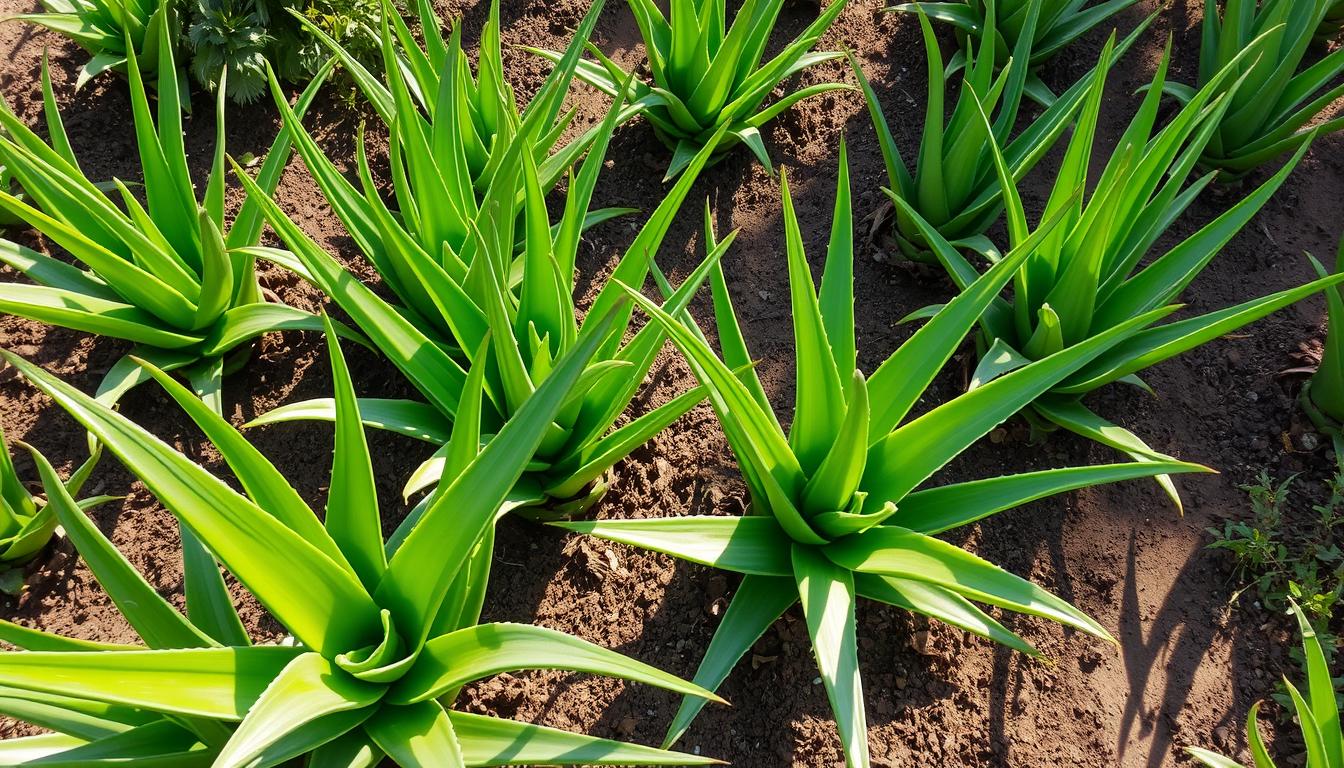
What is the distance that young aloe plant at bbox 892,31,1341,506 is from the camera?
6.47 ft

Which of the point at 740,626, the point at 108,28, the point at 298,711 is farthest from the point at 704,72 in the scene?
the point at 298,711

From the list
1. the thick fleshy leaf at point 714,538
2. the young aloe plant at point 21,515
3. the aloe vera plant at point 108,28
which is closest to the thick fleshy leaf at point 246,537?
the thick fleshy leaf at point 714,538

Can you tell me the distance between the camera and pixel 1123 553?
215cm

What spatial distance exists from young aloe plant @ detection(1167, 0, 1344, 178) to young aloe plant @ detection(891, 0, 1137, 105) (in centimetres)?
37

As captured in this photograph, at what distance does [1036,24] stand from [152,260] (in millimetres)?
2732

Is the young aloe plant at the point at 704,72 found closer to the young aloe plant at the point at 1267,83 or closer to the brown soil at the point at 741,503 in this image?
the brown soil at the point at 741,503

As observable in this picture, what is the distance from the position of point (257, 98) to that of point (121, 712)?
207cm

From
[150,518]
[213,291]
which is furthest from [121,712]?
[213,291]

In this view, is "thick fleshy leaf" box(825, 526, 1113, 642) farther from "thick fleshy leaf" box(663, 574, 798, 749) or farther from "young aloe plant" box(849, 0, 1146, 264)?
"young aloe plant" box(849, 0, 1146, 264)

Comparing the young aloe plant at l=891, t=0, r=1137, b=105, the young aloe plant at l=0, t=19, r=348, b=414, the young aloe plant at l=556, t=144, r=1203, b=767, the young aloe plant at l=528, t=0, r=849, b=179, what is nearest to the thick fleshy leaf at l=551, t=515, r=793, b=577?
the young aloe plant at l=556, t=144, r=1203, b=767

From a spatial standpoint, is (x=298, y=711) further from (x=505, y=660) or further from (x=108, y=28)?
(x=108, y=28)

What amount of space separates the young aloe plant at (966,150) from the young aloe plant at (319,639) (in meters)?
1.57

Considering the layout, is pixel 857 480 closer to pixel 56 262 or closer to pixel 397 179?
pixel 397 179

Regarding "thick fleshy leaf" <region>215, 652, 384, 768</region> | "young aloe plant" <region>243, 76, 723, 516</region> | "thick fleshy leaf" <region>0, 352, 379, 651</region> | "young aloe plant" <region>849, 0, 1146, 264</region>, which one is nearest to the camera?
"thick fleshy leaf" <region>215, 652, 384, 768</region>
